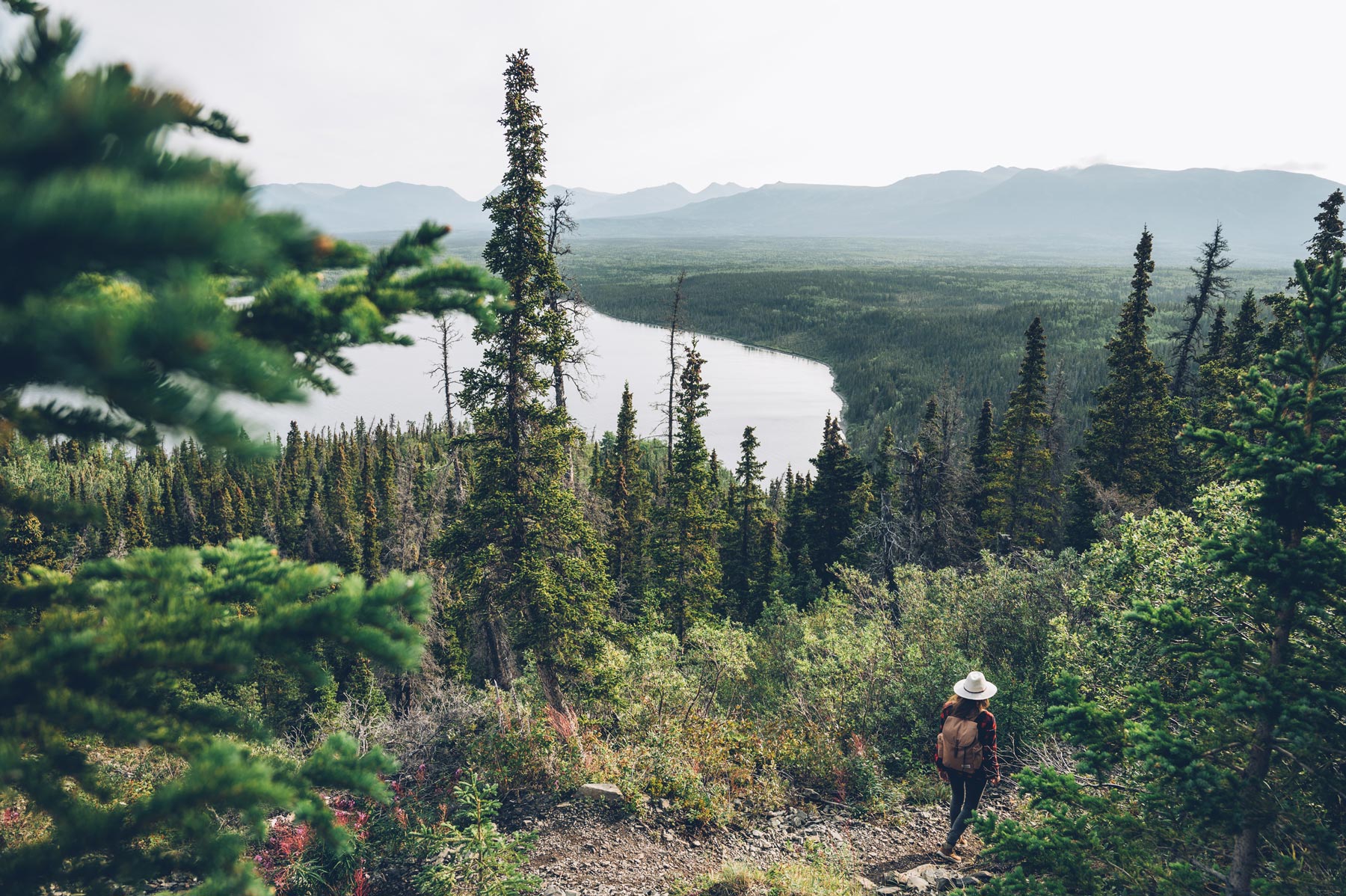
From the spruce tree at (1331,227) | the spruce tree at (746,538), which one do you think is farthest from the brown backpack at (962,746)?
the spruce tree at (1331,227)

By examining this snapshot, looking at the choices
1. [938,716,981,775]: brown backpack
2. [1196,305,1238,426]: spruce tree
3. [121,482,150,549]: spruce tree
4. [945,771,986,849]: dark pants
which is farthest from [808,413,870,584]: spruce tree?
[121,482,150,549]: spruce tree

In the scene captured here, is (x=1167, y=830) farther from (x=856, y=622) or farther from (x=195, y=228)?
(x=856, y=622)

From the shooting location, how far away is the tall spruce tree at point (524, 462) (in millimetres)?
14930

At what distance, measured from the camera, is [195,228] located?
1.40 m

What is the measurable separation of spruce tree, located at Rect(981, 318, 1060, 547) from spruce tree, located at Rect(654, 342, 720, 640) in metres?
12.3

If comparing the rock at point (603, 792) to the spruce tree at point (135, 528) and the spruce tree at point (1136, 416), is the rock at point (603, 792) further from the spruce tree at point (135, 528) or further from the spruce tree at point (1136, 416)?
the spruce tree at point (135, 528)

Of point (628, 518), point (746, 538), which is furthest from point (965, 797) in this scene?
point (746, 538)

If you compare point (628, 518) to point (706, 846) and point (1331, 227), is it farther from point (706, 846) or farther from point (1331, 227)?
point (1331, 227)

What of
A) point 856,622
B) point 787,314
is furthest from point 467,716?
point 787,314

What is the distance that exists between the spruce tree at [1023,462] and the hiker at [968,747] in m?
22.6

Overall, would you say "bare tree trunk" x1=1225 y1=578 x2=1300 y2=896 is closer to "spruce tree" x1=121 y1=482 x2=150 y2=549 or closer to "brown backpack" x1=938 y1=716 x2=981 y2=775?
"brown backpack" x1=938 y1=716 x2=981 y2=775

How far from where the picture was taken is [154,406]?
156 centimetres

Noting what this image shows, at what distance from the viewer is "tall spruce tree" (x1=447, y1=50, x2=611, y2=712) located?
1493cm

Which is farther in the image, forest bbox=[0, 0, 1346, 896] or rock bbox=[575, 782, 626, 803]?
rock bbox=[575, 782, 626, 803]
